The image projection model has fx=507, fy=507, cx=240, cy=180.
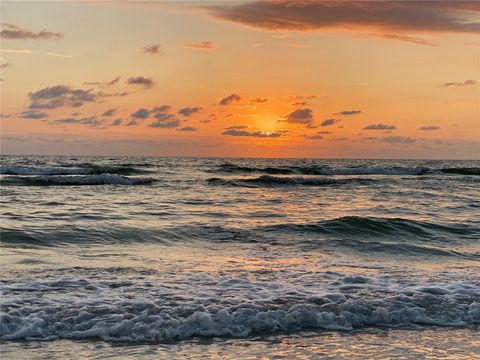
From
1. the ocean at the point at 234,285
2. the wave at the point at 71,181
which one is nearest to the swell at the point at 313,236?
the ocean at the point at 234,285

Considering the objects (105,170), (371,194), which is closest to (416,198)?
(371,194)

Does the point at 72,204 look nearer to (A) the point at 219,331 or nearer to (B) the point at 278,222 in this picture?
(B) the point at 278,222

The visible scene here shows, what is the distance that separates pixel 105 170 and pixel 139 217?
28.8m

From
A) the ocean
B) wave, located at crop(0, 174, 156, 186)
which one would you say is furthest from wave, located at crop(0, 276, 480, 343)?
wave, located at crop(0, 174, 156, 186)

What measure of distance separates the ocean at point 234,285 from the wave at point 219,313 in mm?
22

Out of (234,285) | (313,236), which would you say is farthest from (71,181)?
(234,285)

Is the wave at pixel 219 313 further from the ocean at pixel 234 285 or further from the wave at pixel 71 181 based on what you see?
the wave at pixel 71 181

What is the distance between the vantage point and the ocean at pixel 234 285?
18.6 ft

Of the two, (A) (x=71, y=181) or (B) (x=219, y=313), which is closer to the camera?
(B) (x=219, y=313)

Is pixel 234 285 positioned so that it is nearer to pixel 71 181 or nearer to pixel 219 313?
pixel 219 313

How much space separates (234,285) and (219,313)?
1.46 m

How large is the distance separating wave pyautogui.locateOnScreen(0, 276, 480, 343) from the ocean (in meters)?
0.02

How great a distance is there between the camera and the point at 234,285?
7832mm

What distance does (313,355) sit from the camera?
5355mm
